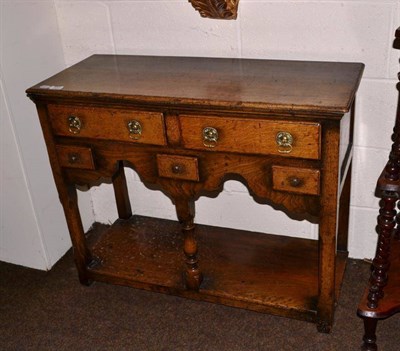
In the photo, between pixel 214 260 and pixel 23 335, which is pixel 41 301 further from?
pixel 214 260

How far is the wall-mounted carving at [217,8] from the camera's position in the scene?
223 cm

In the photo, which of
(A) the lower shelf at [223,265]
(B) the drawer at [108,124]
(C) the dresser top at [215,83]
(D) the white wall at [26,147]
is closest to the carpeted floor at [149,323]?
(A) the lower shelf at [223,265]

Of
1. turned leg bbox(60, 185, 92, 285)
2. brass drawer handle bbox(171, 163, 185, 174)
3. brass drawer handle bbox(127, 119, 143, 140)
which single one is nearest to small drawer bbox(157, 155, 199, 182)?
brass drawer handle bbox(171, 163, 185, 174)

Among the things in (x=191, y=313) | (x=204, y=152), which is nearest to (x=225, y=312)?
(x=191, y=313)

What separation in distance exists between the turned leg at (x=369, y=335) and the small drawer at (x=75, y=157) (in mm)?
1166

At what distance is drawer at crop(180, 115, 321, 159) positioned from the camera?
5.98 ft

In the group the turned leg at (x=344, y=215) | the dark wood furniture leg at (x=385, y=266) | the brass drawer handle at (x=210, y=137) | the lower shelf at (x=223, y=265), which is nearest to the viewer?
the dark wood furniture leg at (x=385, y=266)

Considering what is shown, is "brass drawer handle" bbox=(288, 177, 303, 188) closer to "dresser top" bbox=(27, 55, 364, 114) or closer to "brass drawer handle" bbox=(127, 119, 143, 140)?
"dresser top" bbox=(27, 55, 364, 114)

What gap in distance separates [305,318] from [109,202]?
1.23 meters

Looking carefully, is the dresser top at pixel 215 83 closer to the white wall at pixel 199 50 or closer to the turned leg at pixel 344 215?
the white wall at pixel 199 50

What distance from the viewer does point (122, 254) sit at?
8.72 ft

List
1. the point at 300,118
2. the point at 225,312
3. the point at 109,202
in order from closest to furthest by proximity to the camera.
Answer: the point at 300,118 → the point at 225,312 → the point at 109,202

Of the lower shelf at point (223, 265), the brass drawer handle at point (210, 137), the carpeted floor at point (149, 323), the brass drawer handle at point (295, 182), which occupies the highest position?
the brass drawer handle at point (210, 137)

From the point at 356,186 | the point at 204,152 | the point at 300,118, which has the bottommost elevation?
the point at 356,186
